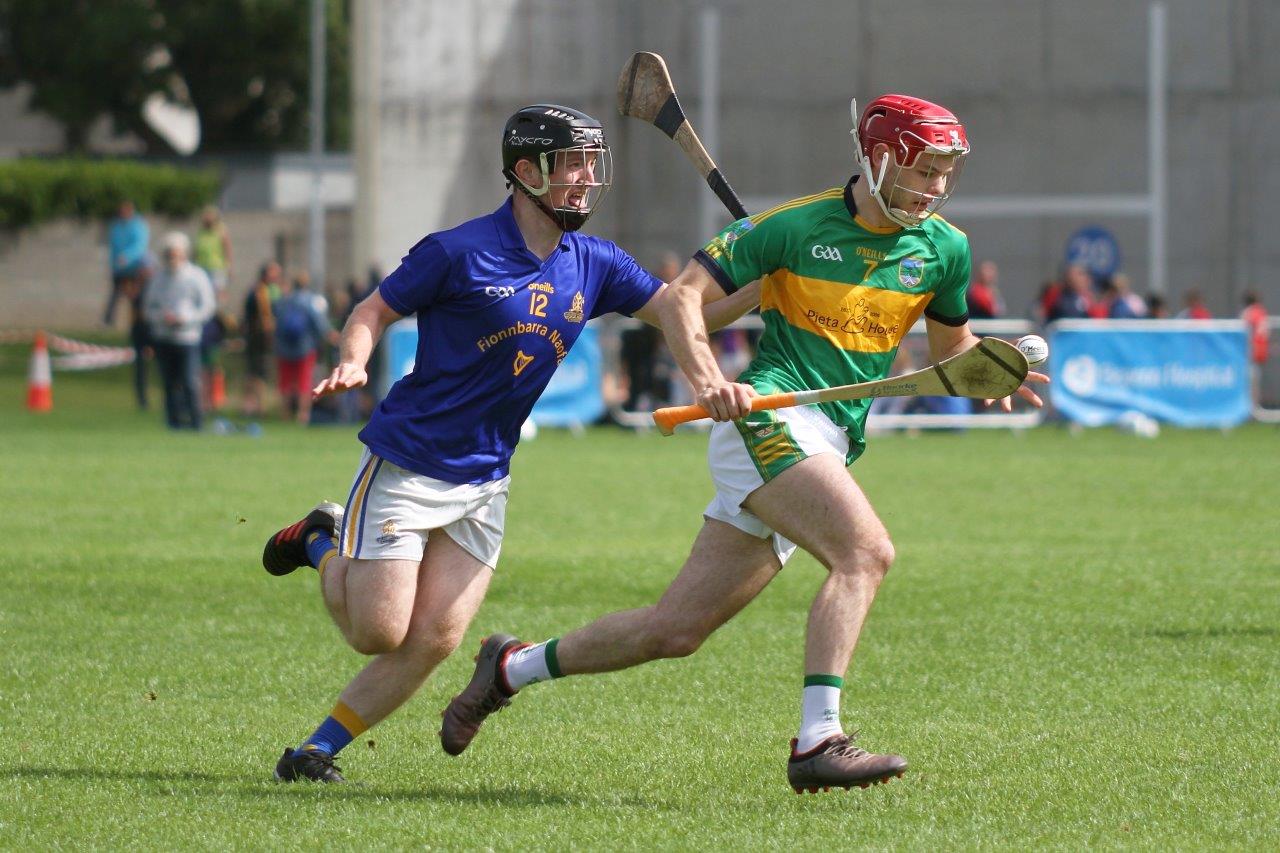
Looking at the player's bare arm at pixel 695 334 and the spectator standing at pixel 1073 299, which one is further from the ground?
the player's bare arm at pixel 695 334

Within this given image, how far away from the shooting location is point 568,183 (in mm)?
5680

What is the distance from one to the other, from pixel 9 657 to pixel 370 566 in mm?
2760

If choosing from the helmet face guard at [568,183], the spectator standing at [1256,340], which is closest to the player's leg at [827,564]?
the helmet face guard at [568,183]

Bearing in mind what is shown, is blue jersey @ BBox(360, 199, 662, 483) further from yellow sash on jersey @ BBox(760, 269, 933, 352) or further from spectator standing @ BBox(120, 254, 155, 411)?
spectator standing @ BBox(120, 254, 155, 411)

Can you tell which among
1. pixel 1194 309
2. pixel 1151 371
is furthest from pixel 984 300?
pixel 1194 309

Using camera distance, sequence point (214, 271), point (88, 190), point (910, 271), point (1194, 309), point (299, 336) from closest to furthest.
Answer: point (910, 271), point (299, 336), point (1194, 309), point (214, 271), point (88, 190)

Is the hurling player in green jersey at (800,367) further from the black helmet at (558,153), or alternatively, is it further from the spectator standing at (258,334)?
the spectator standing at (258,334)

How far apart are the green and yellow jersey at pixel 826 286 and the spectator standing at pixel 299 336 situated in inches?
692

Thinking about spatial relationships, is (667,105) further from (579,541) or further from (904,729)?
(579,541)

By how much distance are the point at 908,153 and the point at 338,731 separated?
8.00ft

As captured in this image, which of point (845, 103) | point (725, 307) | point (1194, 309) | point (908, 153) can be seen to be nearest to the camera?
point (908, 153)

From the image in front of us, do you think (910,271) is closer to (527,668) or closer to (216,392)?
(527,668)

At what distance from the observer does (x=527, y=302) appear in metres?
5.65

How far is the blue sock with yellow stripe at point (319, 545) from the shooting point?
19.7ft
